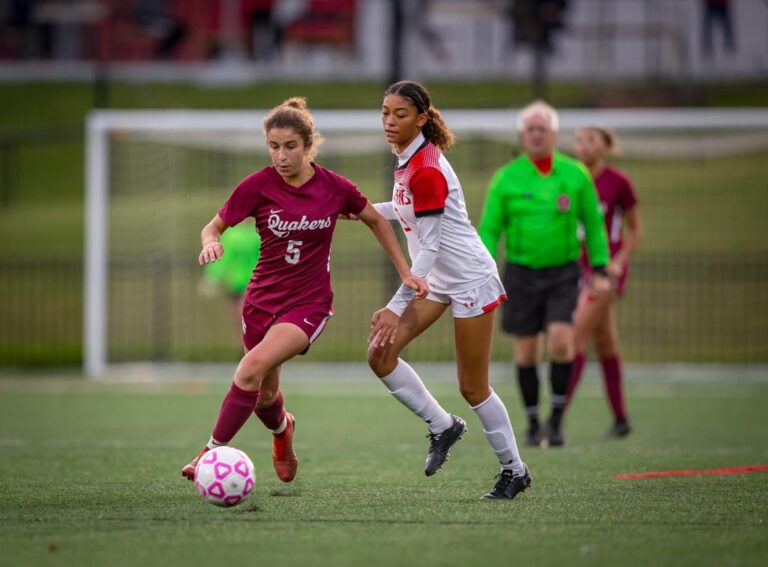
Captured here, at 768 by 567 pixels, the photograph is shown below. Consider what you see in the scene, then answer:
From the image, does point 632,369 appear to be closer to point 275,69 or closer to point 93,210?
point 93,210

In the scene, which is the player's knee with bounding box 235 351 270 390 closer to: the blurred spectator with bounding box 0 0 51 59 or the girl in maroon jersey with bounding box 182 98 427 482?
the girl in maroon jersey with bounding box 182 98 427 482

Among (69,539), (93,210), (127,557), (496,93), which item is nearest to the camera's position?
(127,557)

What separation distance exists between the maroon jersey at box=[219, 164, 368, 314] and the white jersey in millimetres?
314

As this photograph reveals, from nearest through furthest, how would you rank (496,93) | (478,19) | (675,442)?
(675,442)
(496,93)
(478,19)

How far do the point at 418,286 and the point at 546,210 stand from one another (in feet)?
8.91

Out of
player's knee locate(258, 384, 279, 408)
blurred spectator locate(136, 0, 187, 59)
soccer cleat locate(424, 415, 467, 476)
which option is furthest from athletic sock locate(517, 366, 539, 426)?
blurred spectator locate(136, 0, 187, 59)

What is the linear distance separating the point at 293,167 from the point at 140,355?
10.3 meters

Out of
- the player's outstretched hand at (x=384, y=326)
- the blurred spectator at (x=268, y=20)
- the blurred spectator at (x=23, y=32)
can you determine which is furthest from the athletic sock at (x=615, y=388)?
the blurred spectator at (x=23, y=32)

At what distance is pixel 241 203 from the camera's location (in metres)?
6.08

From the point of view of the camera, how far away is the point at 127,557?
4574mm

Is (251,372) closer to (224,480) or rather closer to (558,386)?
(224,480)

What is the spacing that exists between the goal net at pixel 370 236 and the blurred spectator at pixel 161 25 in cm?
715

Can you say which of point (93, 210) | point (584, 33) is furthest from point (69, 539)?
point (584, 33)

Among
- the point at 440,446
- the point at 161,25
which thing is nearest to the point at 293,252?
the point at 440,446
